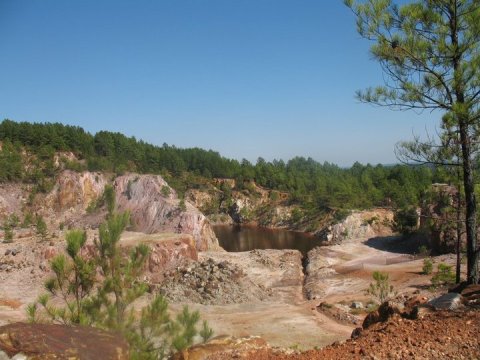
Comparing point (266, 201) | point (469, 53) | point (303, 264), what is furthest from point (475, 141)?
point (266, 201)

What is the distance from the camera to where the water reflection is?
66.5m

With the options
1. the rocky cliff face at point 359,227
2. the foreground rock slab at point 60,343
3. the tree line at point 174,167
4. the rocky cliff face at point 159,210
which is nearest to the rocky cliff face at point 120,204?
the rocky cliff face at point 159,210

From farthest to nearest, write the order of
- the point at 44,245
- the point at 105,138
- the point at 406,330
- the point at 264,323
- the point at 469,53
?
1. the point at 105,138
2. the point at 44,245
3. the point at 264,323
4. the point at 469,53
5. the point at 406,330

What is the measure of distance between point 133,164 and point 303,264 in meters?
53.4

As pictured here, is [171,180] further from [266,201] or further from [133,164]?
[266,201]

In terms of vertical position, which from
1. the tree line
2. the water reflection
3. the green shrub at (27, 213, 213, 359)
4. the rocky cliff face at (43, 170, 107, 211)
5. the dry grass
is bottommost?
the dry grass

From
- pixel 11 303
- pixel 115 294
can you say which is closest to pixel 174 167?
pixel 11 303

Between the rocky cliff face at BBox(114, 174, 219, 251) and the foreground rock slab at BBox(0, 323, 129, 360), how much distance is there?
46.2 meters

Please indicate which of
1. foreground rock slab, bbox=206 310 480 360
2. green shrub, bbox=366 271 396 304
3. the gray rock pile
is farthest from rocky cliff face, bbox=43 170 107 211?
foreground rock slab, bbox=206 310 480 360

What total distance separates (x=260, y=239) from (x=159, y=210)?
76.4 feet

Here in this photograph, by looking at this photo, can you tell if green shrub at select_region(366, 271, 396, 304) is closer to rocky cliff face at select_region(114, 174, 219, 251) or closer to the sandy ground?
the sandy ground

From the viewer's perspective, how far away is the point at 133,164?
90375 mm

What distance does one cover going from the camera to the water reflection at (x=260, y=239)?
218 feet

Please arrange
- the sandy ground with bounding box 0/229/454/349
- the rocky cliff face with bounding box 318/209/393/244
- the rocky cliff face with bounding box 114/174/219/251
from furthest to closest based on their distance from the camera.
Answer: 1. the rocky cliff face with bounding box 318/209/393/244
2. the rocky cliff face with bounding box 114/174/219/251
3. the sandy ground with bounding box 0/229/454/349
